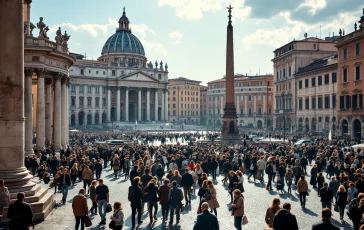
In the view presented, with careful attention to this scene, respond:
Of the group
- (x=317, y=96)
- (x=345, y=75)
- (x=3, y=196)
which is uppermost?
(x=345, y=75)

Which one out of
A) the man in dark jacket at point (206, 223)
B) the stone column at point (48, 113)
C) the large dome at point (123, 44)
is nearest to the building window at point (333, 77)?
the stone column at point (48, 113)

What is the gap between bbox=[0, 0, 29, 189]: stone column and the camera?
9.62 m

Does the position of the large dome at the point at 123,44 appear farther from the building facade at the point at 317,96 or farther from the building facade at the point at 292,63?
the building facade at the point at 317,96

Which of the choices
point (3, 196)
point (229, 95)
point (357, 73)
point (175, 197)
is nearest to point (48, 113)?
point (229, 95)

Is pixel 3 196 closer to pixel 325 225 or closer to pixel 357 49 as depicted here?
pixel 325 225

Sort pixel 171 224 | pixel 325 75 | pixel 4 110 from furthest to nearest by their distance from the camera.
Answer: pixel 325 75 < pixel 171 224 < pixel 4 110

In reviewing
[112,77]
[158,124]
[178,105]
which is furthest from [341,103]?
[178,105]

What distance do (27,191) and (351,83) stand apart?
4009cm

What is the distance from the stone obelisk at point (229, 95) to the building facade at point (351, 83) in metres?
13.7

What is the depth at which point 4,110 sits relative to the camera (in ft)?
31.9

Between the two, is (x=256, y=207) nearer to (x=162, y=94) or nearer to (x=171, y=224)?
(x=171, y=224)

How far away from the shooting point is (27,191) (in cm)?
1009

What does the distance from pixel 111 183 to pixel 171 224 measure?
309 inches

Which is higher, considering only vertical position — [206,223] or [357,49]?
[357,49]
